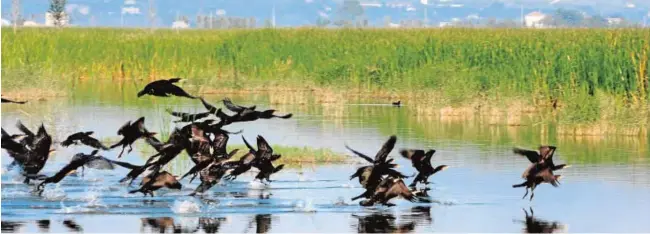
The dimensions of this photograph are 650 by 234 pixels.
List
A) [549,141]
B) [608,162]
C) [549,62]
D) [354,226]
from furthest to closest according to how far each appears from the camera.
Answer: [549,62], [549,141], [608,162], [354,226]

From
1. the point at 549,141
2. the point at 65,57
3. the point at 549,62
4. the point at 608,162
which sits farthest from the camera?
the point at 65,57

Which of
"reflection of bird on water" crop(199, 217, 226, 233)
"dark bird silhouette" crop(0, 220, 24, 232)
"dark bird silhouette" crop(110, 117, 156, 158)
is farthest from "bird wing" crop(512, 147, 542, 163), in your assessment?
"dark bird silhouette" crop(0, 220, 24, 232)

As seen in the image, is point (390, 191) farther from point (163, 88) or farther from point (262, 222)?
point (163, 88)

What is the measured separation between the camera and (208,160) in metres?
12.6

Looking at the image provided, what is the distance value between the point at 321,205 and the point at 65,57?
22.5 metres

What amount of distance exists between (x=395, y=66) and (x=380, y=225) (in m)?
17.5

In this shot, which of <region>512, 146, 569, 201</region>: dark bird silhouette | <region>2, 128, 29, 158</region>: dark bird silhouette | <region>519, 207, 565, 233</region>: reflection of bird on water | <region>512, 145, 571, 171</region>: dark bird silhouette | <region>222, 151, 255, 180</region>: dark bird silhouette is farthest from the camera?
<region>2, 128, 29, 158</region>: dark bird silhouette

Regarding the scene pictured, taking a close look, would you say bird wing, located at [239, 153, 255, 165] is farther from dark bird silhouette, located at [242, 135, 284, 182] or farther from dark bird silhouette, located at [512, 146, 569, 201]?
dark bird silhouette, located at [512, 146, 569, 201]

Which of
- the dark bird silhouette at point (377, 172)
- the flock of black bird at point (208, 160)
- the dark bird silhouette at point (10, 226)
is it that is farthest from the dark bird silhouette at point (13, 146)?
the dark bird silhouette at point (377, 172)

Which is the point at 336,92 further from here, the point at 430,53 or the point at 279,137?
the point at 279,137

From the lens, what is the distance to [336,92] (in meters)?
27.6

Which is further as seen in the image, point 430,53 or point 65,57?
point 65,57

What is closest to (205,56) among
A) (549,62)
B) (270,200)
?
(549,62)

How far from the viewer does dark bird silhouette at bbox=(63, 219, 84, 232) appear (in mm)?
10961
